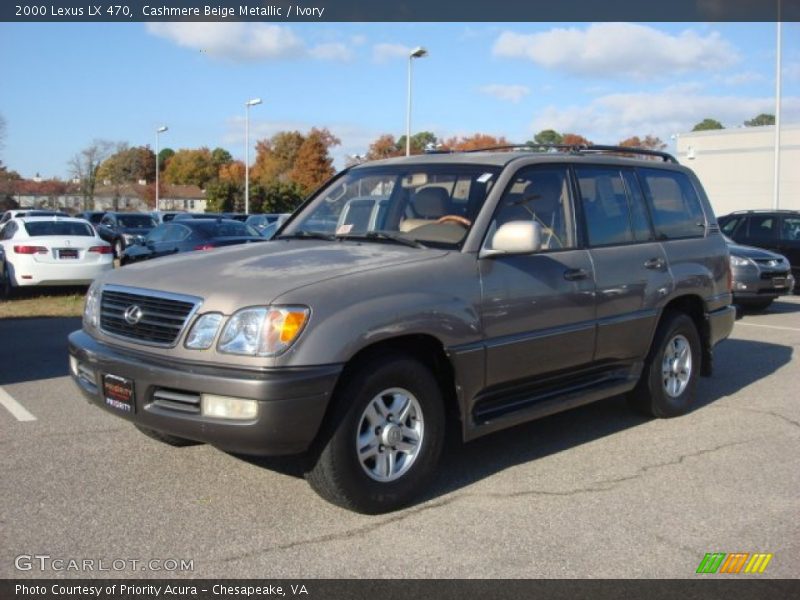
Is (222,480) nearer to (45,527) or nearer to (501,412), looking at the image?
(45,527)

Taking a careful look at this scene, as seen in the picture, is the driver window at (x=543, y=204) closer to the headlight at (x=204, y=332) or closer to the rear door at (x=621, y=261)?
the rear door at (x=621, y=261)

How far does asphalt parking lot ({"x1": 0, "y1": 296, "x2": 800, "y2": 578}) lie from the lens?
12.5 feet

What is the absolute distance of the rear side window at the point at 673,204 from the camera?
650 centimetres

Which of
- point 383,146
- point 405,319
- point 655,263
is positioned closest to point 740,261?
point 655,263

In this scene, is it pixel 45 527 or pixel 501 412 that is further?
pixel 501 412

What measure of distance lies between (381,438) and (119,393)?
1427mm

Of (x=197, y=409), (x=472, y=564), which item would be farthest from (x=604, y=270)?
(x=197, y=409)

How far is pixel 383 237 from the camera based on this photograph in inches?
205

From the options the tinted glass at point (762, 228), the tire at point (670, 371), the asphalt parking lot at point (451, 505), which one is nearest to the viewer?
the asphalt parking lot at point (451, 505)

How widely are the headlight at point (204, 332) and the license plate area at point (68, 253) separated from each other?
11.0 metres

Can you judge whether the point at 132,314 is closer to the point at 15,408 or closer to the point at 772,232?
the point at 15,408

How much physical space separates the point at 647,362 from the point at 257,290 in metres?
3.51

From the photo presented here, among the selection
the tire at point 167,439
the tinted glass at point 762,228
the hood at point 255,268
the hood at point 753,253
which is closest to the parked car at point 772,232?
the tinted glass at point 762,228

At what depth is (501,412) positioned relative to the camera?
16.1ft
